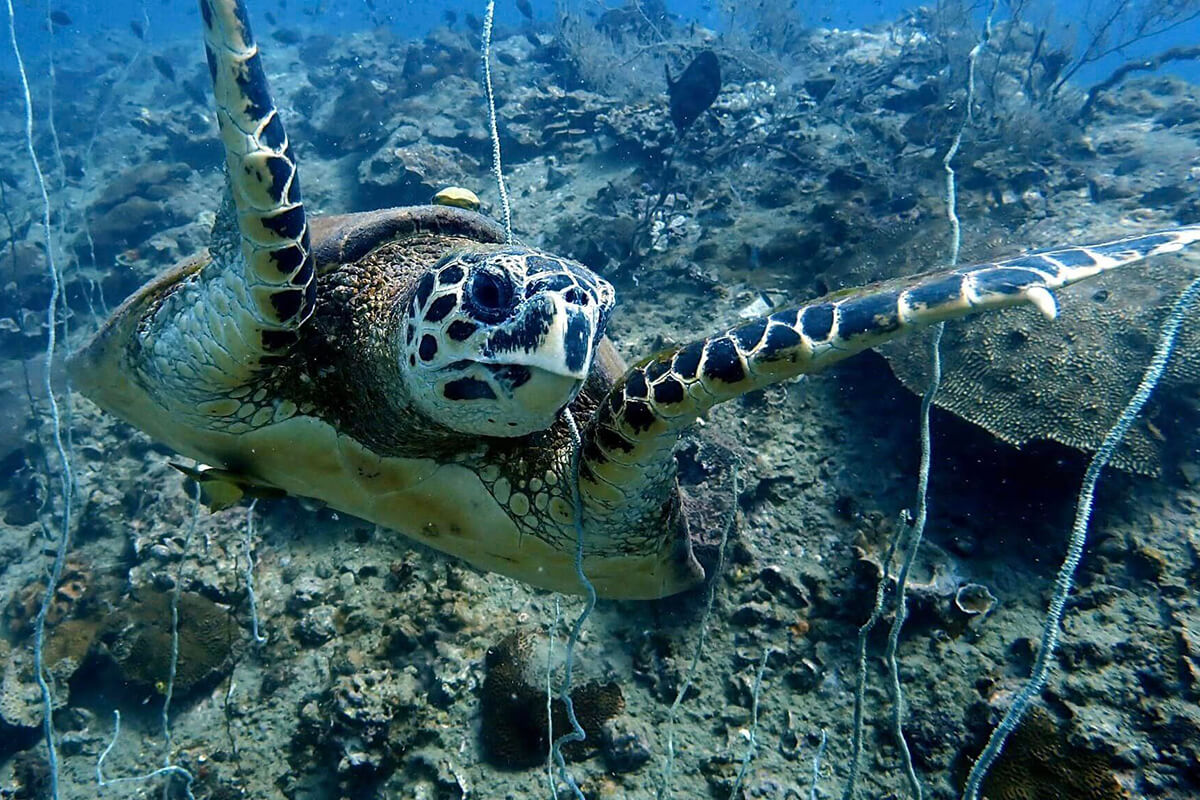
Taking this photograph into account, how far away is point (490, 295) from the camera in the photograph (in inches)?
58.1

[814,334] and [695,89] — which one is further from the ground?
[814,334]

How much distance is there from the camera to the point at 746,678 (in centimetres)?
290

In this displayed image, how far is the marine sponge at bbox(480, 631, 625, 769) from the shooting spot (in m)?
2.78

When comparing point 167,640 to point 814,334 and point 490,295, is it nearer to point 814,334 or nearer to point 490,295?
point 490,295

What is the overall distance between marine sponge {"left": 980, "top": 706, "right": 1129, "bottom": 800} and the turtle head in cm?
236

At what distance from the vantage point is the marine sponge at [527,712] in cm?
278

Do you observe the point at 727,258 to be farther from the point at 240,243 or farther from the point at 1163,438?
the point at 240,243

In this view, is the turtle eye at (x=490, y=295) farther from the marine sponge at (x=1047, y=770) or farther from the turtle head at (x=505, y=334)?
the marine sponge at (x=1047, y=770)

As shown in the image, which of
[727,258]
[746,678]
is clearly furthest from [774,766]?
[727,258]

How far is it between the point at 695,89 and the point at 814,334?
691 cm

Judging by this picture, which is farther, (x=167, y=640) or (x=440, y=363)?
(x=167, y=640)

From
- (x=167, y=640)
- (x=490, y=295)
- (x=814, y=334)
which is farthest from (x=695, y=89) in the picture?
(x=167, y=640)

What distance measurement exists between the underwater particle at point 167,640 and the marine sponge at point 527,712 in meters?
1.80

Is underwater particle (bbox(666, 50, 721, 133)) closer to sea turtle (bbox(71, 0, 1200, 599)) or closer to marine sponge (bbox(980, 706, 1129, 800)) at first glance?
sea turtle (bbox(71, 0, 1200, 599))
